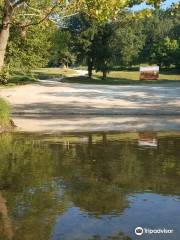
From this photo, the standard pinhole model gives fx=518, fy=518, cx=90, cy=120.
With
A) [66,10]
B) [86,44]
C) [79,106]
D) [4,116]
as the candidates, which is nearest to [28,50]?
[79,106]

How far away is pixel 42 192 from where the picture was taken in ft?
28.2

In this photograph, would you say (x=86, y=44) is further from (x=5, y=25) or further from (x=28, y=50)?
(x=5, y=25)

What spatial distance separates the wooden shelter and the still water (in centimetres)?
4937

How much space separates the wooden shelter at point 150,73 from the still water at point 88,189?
4937cm

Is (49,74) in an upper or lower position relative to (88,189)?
lower

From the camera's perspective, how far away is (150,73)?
6406 centimetres

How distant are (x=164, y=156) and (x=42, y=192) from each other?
15.3ft

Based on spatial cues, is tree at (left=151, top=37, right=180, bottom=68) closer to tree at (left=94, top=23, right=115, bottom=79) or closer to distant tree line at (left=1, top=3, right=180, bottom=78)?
distant tree line at (left=1, top=3, right=180, bottom=78)

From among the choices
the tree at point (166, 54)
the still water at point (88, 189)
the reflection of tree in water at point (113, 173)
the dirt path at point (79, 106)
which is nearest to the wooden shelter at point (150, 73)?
the dirt path at point (79, 106)

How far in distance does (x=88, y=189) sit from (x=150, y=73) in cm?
5614

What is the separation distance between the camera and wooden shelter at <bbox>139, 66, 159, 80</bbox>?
63.6 m

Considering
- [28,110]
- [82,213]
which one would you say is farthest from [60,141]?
[28,110]

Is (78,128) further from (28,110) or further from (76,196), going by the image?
(76,196)

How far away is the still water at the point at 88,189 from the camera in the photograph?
6.73 meters
